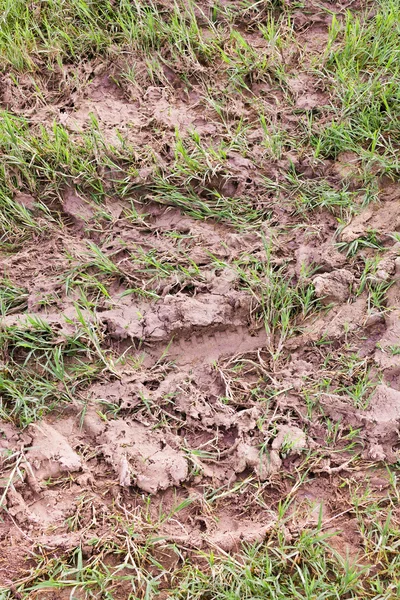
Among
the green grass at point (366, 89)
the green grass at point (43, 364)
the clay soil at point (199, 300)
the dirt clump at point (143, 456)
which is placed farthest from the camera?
the green grass at point (366, 89)

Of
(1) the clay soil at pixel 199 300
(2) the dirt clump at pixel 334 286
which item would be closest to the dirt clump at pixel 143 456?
(1) the clay soil at pixel 199 300

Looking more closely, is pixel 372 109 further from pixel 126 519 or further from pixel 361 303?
pixel 126 519

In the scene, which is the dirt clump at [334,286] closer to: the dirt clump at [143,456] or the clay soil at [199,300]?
the clay soil at [199,300]

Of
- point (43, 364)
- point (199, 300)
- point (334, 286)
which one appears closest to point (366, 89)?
point (334, 286)

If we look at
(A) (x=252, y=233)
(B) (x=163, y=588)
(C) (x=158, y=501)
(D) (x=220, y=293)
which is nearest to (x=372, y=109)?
(A) (x=252, y=233)

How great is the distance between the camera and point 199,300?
2.46 m

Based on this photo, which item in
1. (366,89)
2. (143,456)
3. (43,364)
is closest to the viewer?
(143,456)

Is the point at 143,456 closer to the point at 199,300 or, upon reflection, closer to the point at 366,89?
the point at 199,300

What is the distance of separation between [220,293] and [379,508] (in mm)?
996

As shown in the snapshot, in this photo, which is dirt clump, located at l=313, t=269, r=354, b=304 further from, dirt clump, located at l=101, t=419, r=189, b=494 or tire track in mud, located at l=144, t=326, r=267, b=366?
dirt clump, located at l=101, t=419, r=189, b=494

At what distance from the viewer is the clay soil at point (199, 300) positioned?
1981mm

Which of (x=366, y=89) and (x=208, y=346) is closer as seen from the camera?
(x=208, y=346)

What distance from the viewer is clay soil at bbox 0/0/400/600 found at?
1981 mm

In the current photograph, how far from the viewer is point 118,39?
317 cm
